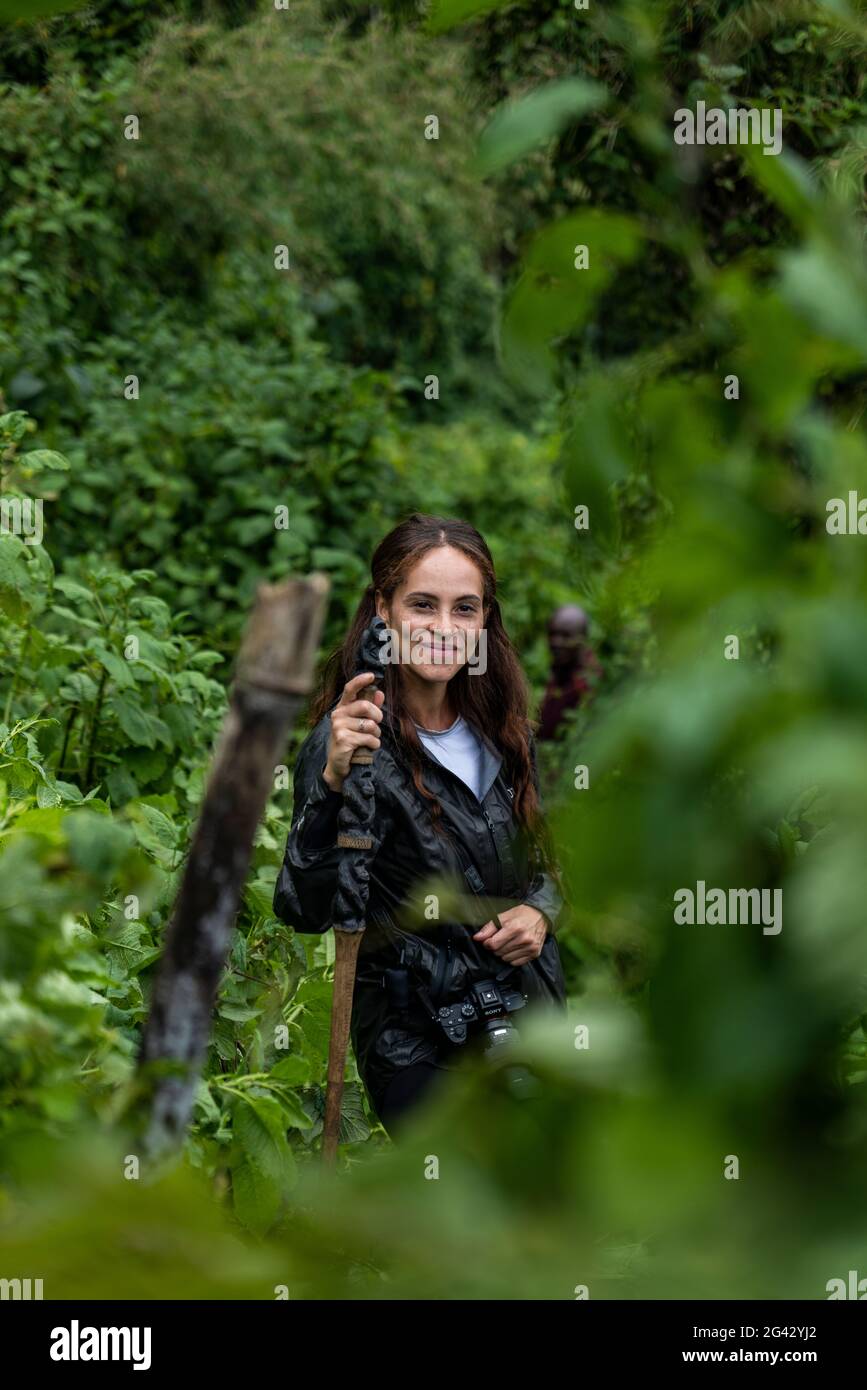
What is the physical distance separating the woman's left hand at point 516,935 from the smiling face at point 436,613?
1.41 feet

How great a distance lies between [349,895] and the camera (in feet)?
8.06

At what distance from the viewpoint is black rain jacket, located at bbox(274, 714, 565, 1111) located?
8.53 feet

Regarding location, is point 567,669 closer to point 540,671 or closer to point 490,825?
point 540,671

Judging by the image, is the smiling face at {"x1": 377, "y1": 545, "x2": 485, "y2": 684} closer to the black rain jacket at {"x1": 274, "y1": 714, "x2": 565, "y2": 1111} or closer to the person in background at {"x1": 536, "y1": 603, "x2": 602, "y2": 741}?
the black rain jacket at {"x1": 274, "y1": 714, "x2": 565, "y2": 1111}

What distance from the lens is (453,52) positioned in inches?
359

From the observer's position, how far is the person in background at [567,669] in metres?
6.38

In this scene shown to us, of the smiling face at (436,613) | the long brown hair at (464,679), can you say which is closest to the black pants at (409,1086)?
the long brown hair at (464,679)

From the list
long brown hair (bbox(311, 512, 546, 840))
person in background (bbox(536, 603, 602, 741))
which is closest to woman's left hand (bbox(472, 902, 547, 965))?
long brown hair (bbox(311, 512, 546, 840))

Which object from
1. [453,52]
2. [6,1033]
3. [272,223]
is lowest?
[6,1033]

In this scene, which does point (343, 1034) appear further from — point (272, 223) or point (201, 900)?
point (272, 223)

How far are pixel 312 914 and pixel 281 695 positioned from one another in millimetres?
1679

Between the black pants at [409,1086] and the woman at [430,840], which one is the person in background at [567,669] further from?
the black pants at [409,1086]

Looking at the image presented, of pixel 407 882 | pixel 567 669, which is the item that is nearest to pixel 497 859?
pixel 407 882

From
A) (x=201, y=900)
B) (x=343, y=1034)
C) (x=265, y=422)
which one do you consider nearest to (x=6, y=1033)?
(x=201, y=900)
